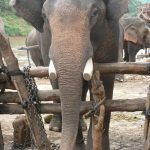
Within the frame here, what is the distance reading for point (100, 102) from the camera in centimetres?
Answer: 340

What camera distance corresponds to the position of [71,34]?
10.4 ft

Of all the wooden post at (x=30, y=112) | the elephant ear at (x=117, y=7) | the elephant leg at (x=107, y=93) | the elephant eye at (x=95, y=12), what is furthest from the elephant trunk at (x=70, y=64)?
the elephant leg at (x=107, y=93)

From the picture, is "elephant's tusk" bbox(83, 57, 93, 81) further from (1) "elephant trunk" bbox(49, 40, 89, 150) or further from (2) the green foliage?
(2) the green foliage

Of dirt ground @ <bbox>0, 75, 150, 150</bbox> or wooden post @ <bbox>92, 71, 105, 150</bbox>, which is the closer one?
wooden post @ <bbox>92, 71, 105, 150</bbox>

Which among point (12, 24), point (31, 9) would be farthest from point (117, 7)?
point (12, 24)

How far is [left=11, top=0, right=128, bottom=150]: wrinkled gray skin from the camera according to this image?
3.07m

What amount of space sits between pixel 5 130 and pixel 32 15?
1.77 meters

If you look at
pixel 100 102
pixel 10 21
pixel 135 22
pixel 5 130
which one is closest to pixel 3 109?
pixel 100 102

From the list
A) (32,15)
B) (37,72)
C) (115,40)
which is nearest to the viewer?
(37,72)

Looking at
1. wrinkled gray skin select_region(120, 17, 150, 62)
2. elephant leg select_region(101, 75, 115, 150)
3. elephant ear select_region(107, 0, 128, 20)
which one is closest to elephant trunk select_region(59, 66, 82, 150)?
elephant ear select_region(107, 0, 128, 20)

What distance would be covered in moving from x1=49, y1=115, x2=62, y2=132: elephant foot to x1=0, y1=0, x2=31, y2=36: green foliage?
2373cm

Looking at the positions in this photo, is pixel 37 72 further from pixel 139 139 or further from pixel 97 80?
pixel 139 139

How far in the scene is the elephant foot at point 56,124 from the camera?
5.14 m

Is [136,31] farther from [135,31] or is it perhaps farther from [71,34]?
[71,34]
